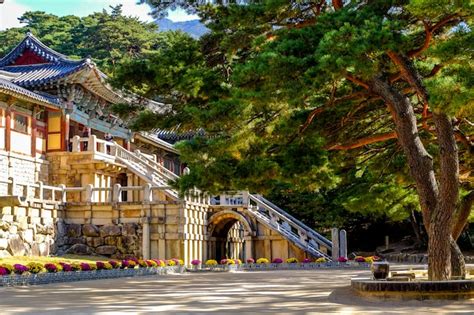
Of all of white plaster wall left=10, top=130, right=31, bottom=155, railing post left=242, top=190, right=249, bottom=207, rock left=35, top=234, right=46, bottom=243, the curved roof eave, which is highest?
the curved roof eave

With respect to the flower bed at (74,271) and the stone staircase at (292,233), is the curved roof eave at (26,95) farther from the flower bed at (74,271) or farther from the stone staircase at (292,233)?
the stone staircase at (292,233)

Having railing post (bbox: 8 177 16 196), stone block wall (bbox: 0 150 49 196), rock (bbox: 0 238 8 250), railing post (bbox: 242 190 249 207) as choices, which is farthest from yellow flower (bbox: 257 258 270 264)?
railing post (bbox: 8 177 16 196)

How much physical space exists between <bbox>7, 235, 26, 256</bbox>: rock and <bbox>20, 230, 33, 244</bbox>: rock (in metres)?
0.26

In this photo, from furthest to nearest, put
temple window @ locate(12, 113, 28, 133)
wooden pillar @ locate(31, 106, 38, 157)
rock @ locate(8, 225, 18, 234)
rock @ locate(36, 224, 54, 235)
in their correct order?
wooden pillar @ locate(31, 106, 38, 157) < temple window @ locate(12, 113, 28, 133) < rock @ locate(36, 224, 54, 235) < rock @ locate(8, 225, 18, 234)

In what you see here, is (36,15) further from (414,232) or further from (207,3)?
(207,3)

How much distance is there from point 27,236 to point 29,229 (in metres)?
0.29

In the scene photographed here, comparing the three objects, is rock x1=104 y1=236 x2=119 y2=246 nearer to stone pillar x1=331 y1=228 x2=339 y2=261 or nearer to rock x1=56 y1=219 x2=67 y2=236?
rock x1=56 y1=219 x2=67 y2=236

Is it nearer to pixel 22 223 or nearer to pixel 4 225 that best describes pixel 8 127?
pixel 22 223

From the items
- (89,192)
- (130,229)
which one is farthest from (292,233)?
(89,192)

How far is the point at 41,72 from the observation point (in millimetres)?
33250

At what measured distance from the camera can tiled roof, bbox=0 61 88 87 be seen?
104 ft

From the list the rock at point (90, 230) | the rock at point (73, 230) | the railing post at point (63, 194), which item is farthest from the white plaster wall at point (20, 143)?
the rock at point (90, 230)

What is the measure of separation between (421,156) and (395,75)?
7.02 feet

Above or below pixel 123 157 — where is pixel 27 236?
below
